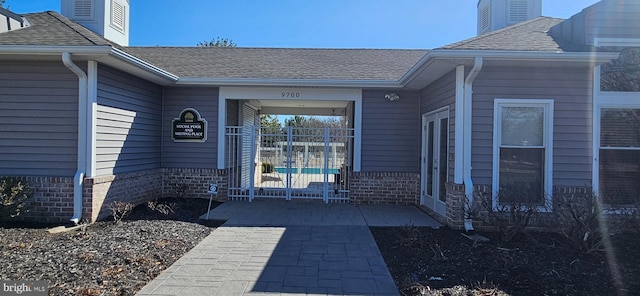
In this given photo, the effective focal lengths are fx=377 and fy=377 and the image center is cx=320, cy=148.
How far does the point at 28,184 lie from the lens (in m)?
6.87

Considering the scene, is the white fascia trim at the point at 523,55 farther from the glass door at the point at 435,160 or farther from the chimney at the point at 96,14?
the chimney at the point at 96,14

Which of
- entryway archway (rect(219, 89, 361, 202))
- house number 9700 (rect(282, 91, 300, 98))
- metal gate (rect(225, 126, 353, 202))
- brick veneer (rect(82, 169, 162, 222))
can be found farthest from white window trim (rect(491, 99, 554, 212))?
brick veneer (rect(82, 169, 162, 222))

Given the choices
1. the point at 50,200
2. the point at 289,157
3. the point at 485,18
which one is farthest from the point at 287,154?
the point at 485,18

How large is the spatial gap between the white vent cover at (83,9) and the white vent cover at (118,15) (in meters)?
0.52

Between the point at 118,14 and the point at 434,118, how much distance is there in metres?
9.17

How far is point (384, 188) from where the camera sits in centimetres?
940

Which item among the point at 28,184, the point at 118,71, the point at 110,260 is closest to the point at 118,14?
the point at 118,71

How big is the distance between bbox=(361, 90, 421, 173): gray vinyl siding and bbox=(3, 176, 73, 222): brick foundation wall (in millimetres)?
6215

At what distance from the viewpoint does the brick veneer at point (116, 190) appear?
6.83 m

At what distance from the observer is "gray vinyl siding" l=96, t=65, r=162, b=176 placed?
7141 mm

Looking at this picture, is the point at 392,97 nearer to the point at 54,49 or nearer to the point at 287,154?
the point at 287,154

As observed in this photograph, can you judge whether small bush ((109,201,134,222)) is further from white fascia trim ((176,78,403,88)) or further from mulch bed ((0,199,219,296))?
white fascia trim ((176,78,403,88))

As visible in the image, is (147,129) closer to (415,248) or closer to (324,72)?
(324,72)

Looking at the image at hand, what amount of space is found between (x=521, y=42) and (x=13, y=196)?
910 centimetres
